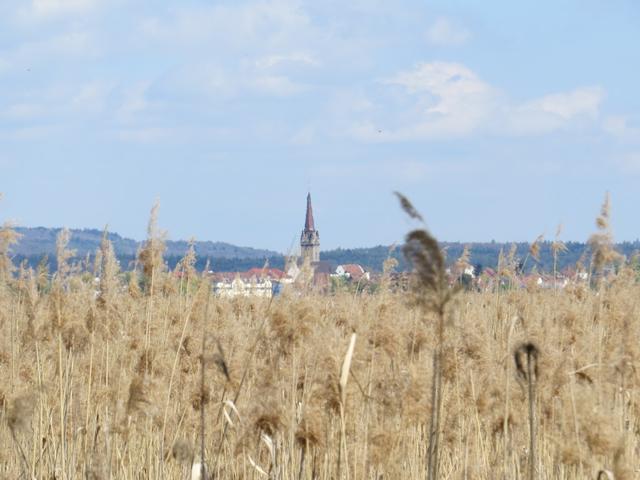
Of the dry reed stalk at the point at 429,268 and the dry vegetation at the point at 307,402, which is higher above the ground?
the dry reed stalk at the point at 429,268

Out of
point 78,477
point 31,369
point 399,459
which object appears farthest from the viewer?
point 31,369

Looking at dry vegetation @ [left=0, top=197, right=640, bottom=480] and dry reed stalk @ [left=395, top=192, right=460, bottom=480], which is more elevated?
dry reed stalk @ [left=395, top=192, right=460, bottom=480]

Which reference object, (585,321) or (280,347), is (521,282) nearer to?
(585,321)

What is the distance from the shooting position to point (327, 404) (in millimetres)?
4406

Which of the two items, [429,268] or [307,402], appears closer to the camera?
[429,268]

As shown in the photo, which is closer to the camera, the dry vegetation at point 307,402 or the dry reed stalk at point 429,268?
the dry reed stalk at point 429,268

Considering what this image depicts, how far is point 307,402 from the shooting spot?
4.46m

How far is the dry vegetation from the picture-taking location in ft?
14.0

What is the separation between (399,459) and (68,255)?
257 centimetres

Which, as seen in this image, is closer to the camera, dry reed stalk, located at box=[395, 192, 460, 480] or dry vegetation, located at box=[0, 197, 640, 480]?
dry reed stalk, located at box=[395, 192, 460, 480]

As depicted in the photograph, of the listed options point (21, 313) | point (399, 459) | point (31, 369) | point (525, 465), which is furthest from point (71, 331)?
point (21, 313)

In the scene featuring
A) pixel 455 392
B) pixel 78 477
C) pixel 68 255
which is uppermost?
pixel 68 255

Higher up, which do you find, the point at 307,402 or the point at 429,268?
the point at 429,268

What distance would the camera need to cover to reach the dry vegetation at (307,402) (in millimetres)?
4281
